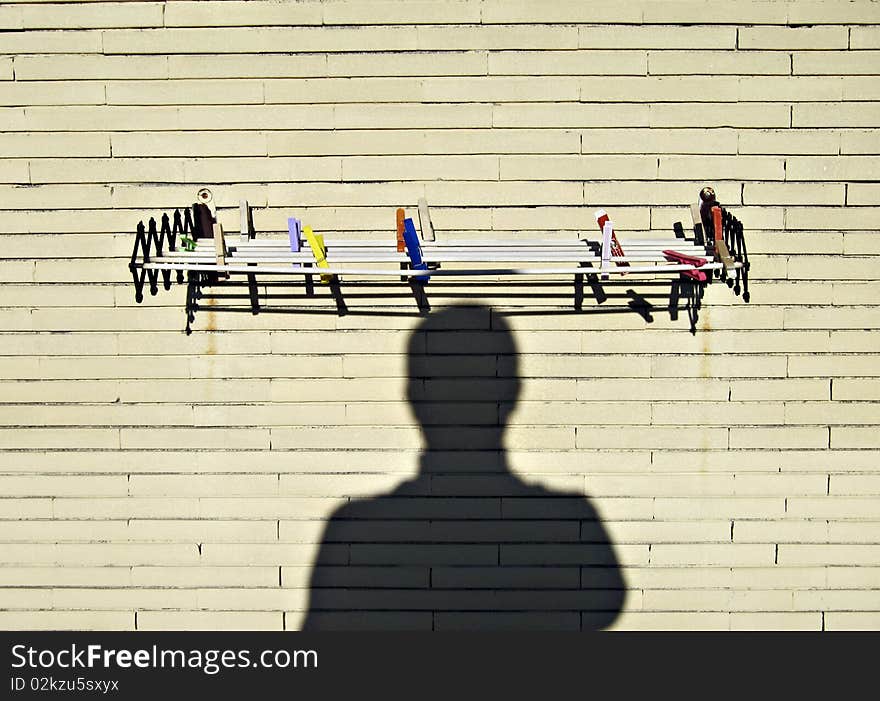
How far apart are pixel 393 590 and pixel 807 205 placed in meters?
2.79

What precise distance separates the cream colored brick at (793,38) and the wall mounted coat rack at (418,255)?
751mm

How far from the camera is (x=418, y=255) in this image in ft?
11.0

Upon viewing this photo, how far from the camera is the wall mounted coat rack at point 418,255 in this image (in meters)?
3.41

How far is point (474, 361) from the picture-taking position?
3.88 meters

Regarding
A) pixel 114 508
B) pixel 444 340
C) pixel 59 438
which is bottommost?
pixel 114 508

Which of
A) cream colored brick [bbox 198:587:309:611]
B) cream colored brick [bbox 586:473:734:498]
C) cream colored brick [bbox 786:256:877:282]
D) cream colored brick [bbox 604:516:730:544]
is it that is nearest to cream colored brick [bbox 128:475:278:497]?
cream colored brick [bbox 198:587:309:611]

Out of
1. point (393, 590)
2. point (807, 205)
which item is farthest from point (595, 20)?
point (393, 590)

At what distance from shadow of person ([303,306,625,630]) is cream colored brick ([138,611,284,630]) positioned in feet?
0.66

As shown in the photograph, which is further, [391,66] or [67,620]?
[67,620]

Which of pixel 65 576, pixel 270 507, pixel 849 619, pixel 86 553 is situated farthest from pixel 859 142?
pixel 65 576

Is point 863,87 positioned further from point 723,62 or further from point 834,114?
point 723,62

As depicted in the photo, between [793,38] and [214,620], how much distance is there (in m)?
4.04

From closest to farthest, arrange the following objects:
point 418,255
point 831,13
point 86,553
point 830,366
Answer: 1. point 418,255
2. point 831,13
3. point 830,366
4. point 86,553

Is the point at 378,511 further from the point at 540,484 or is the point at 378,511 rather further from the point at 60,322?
the point at 60,322
